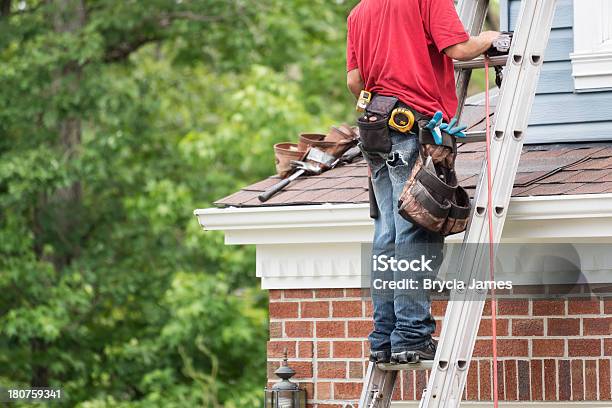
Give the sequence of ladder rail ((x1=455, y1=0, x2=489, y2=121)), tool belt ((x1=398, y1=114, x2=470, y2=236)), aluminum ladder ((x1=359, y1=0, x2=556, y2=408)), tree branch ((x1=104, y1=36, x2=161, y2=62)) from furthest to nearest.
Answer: tree branch ((x1=104, y1=36, x2=161, y2=62)) < ladder rail ((x1=455, y1=0, x2=489, y2=121)) < tool belt ((x1=398, y1=114, x2=470, y2=236)) < aluminum ladder ((x1=359, y1=0, x2=556, y2=408))

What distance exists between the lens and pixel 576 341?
5758 millimetres

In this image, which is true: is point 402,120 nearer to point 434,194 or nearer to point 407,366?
point 434,194

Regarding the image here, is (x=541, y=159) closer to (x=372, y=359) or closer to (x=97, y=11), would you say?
(x=372, y=359)

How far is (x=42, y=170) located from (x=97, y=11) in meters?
2.62

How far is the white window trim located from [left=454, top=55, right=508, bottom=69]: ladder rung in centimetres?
115

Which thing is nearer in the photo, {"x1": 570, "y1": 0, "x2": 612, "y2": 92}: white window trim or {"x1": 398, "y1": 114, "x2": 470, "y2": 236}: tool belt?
{"x1": 398, "y1": 114, "x2": 470, "y2": 236}: tool belt

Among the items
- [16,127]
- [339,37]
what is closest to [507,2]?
[16,127]

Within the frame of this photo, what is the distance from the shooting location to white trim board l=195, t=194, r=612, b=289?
218 inches

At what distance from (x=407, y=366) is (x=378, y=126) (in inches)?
39.8

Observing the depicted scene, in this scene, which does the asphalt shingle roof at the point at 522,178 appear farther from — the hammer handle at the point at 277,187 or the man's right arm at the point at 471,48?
the man's right arm at the point at 471,48

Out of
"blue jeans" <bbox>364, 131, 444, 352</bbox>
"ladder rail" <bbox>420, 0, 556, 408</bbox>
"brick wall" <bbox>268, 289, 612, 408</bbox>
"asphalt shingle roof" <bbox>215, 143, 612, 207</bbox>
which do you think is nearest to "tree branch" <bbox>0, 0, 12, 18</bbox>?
"asphalt shingle roof" <bbox>215, 143, 612, 207</bbox>

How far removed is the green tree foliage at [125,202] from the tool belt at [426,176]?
7.58 metres

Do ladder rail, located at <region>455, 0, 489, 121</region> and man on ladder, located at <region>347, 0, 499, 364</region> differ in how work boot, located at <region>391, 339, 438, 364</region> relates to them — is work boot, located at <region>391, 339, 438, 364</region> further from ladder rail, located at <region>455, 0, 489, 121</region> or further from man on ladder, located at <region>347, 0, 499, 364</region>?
ladder rail, located at <region>455, 0, 489, 121</region>

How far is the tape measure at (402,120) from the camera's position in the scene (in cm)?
508
